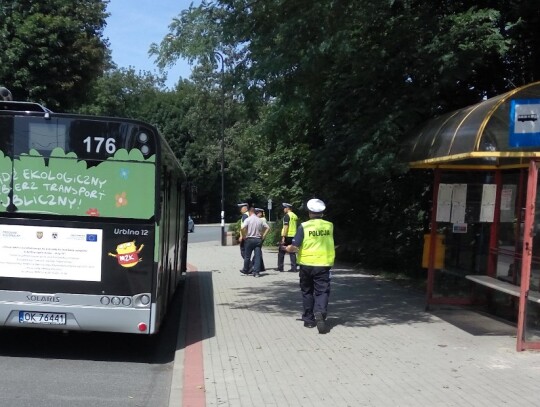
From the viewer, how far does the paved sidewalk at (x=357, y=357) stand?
22.8ft

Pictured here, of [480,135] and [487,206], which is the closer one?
[480,135]

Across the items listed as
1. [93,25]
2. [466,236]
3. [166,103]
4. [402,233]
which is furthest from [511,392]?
[166,103]

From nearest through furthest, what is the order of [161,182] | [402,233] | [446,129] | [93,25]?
[161,182], [446,129], [402,233], [93,25]

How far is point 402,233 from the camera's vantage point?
18109mm

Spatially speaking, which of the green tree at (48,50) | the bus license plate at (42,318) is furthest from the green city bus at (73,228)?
the green tree at (48,50)

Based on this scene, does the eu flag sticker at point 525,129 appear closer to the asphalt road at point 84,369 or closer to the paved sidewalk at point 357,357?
the paved sidewalk at point 357,357

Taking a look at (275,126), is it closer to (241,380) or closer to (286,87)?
(286,87)

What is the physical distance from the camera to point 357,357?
858 centimetres

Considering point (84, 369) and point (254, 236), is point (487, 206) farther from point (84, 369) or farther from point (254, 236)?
point (254, 236)

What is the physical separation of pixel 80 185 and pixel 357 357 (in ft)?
12.5

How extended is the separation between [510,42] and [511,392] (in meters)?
7.96

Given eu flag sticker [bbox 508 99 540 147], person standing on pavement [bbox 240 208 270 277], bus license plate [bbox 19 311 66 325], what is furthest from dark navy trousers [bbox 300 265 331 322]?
person standing on pavement [bbox 240 208 270 277]

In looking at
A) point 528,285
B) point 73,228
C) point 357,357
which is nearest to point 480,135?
point 528,285

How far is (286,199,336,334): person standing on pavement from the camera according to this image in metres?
10.2
